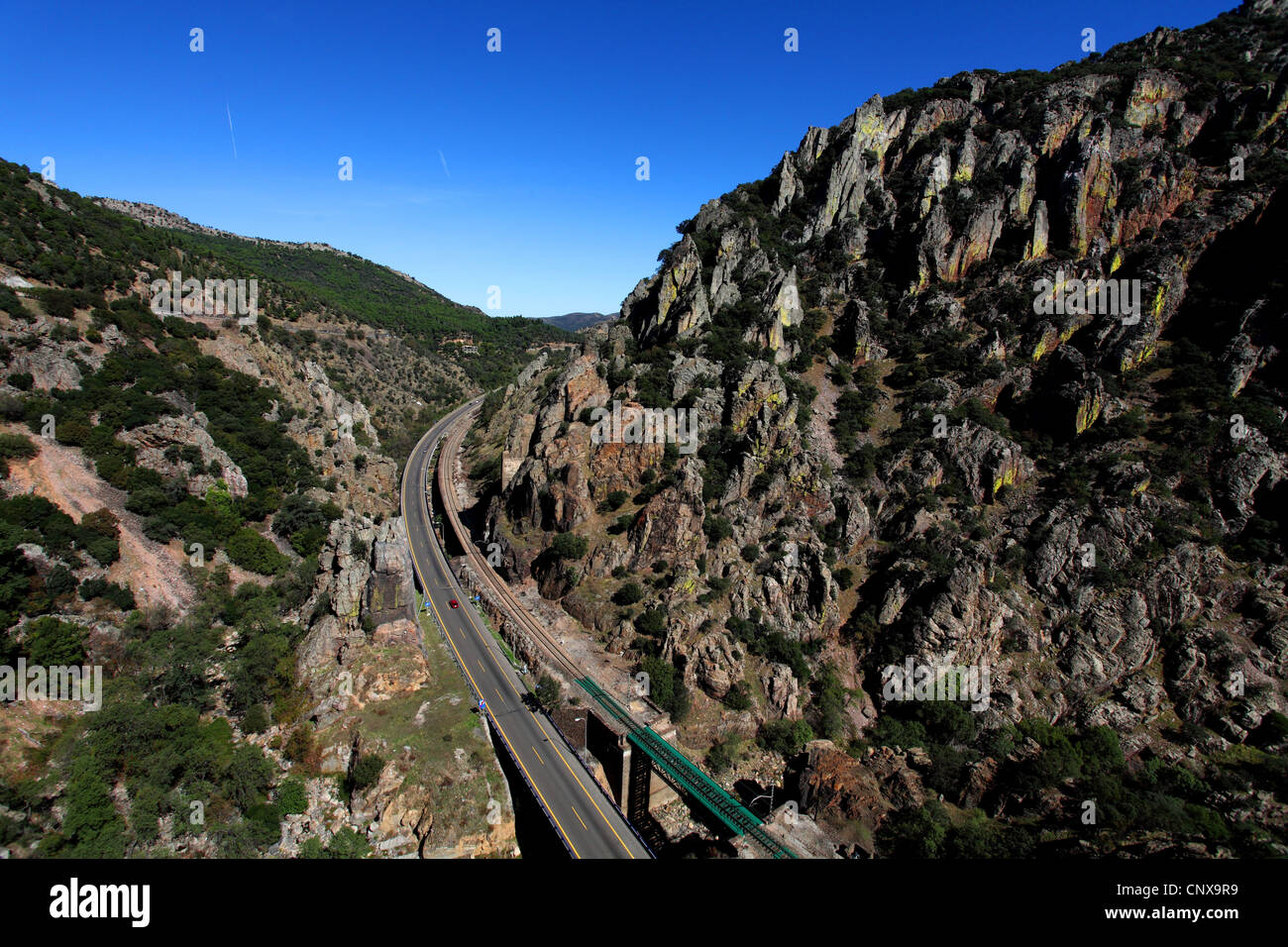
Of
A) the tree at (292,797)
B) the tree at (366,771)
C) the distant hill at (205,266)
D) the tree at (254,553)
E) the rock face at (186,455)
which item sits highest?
the distant hill at (205,266)

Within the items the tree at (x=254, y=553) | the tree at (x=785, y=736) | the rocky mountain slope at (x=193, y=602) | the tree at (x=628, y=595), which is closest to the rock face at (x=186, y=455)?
the rocky mountain slope at (x=193, y=602)

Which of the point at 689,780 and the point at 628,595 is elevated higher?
the point at 628,595

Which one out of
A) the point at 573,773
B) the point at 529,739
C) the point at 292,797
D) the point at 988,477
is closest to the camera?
the point at 292,797

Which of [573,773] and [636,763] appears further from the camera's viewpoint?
[636,763]

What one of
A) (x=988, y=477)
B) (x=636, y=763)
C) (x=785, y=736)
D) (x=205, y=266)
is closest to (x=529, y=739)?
(x=636, y=763)

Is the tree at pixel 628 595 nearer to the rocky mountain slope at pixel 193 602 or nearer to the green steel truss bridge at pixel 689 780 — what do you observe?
the green steel truss bridge at pixel 689 780

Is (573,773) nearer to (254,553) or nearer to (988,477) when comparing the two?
(254,553)
